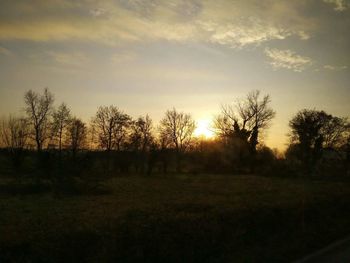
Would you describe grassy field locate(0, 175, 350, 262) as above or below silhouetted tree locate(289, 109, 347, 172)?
below

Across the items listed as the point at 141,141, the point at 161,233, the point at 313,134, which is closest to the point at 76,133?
the point at 141,141

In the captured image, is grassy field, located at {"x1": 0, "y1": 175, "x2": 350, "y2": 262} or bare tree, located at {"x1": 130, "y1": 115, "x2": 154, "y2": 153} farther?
bare tree, located at {"x1": 130, "y1": 115, "x2": 154, "y2": 153}

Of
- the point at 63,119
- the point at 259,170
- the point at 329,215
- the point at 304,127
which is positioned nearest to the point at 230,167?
the point at 259,170

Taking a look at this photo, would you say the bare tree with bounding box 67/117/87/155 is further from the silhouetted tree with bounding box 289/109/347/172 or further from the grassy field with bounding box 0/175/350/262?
the grassy field with bounding box 0/175/350/262

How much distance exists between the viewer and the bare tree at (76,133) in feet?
230

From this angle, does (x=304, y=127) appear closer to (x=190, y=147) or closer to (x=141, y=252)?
(x=190, y=147)

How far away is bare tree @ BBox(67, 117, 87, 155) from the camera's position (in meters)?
70.1

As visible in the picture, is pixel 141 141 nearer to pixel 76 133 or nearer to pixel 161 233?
pixel 76 133

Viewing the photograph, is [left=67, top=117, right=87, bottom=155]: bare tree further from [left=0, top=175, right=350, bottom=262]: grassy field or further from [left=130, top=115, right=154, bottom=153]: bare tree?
[left=0, top=175, right=350, bottom=262]: grassy field

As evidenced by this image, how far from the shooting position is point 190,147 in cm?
8256

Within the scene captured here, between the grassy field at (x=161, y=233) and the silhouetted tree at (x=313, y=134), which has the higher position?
the silhouetted tree at (x=313, y=134)

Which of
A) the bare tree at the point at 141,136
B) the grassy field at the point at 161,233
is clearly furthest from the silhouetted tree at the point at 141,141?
the grassy field at the point at 161,233

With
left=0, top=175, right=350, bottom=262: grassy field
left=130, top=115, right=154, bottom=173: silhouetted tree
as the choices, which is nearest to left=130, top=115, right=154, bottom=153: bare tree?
left=130, top=115, right=154, bottom=173: silhouetted tree

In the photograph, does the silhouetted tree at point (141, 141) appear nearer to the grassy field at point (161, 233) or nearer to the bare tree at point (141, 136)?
the bare tree at point (141, 136)
